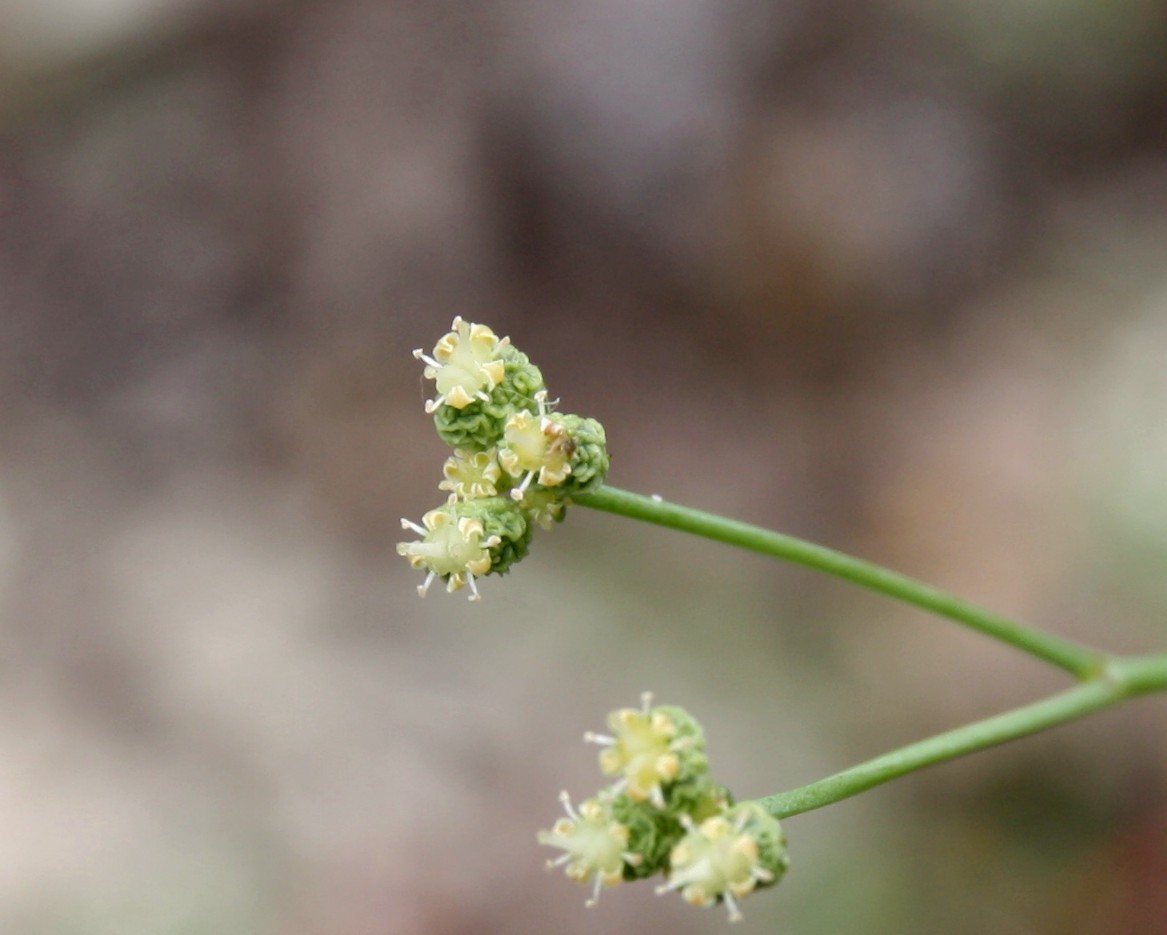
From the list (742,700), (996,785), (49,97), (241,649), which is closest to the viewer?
(996,785)

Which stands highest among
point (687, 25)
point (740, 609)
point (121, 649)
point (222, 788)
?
point (687, 25)

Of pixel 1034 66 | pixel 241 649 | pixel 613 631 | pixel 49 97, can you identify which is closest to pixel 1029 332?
pixel 1034 66

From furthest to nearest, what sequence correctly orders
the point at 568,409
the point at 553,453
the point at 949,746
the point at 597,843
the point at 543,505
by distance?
the point at 568,409 → the point at 543,505 → the point at 553,453 → the point at 597,843 → the point at 949,746

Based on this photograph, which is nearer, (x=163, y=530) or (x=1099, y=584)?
(x=1099, y=584)

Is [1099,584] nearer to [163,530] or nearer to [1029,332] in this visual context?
[1029,332]

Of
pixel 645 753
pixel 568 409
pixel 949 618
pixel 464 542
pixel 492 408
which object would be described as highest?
pixel 568 409

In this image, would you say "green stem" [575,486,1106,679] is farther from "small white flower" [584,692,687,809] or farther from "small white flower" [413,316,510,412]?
"small white flower" [413,316,510,412]

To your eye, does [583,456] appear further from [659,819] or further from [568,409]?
[568,409]

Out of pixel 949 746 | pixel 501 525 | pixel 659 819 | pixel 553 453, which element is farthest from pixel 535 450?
pixel 949 746
